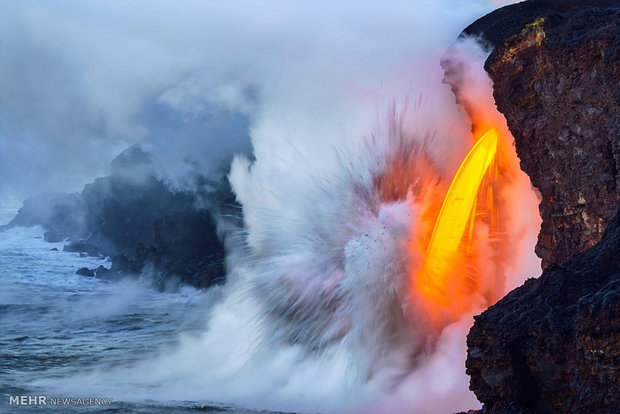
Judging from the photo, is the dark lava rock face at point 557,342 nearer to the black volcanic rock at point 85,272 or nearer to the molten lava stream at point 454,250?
the molten lava stream at point 454,250

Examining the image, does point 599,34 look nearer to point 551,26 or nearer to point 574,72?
point 574,72

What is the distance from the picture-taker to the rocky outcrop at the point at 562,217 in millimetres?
5191

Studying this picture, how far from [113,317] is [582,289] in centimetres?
2677

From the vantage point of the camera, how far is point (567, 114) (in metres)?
10.6

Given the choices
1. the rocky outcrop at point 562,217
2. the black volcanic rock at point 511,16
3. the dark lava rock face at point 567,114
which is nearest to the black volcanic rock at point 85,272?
the black volcanic rock at point 511,16

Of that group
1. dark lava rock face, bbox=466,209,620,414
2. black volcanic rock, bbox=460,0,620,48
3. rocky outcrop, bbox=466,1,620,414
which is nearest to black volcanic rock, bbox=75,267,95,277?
black volcanic rock, bbox=460,0,620,48

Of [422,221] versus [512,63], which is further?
[422,221]

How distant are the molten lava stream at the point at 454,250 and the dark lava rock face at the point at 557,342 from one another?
7190mm

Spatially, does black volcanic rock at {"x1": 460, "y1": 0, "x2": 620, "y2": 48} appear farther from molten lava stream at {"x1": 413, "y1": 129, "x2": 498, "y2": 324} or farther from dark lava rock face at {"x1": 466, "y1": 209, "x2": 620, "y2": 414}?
dark lava rock face at {"x1": 466, "y1": 209, "x2": 620, "y2": 414}

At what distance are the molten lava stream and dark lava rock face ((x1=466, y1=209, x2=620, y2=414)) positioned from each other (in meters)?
7.19

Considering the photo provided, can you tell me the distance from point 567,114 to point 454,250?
4.02 meters

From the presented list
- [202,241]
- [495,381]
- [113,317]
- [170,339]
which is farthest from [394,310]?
[202,241]

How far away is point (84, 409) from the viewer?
12.0m

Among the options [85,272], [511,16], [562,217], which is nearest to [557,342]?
[562,217]
